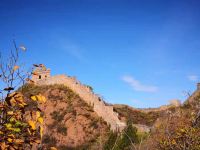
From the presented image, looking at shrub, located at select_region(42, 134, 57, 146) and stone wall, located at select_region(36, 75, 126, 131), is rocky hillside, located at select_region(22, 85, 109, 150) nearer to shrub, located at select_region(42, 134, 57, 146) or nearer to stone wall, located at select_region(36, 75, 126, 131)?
shrub, located at select_region(42, 134, 57, 146)

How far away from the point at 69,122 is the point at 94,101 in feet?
14.8

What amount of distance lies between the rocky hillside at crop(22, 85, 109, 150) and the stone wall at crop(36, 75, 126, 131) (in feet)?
2.10

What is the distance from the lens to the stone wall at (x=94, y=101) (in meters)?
37.1

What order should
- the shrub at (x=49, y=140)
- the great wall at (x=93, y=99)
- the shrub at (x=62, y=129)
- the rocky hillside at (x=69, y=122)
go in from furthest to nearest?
1. the great wall at (x=93, y=99)
2. the shrub at (x=62, y=129)
3. the rocky hillside at (x=69, y=122)
4. the shrub at (x=49, y=140)

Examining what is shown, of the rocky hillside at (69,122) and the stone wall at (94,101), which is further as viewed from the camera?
the stone wall at (94,101)

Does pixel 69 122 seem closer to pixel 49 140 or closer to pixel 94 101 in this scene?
pixel 49 140

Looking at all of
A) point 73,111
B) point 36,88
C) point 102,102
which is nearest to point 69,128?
point 73,111

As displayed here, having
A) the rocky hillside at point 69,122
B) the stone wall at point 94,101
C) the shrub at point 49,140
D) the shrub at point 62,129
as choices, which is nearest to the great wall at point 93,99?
the stone wall at point 94,101

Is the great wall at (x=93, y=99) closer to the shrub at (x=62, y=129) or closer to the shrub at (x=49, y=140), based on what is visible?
the shrub at (x=62, y=129)

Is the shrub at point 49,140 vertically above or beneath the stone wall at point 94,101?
beneath

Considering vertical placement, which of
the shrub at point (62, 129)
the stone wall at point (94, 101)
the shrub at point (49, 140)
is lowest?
the shrub at point (49, 140)

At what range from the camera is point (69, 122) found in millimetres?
37906

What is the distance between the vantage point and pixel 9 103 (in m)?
3.11

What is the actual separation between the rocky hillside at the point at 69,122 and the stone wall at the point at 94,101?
64cm
